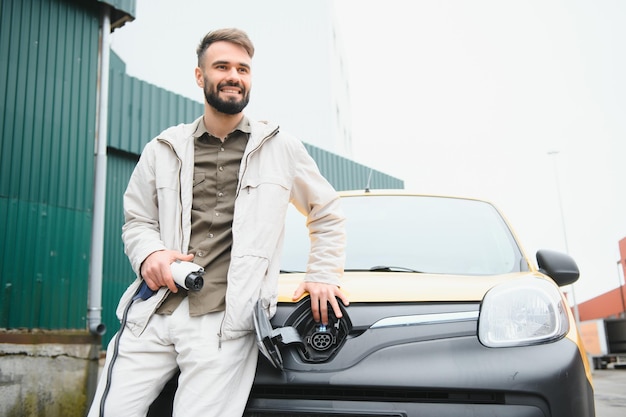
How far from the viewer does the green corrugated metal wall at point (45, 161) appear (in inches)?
234

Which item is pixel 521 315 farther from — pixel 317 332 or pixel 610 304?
pixel 610 304

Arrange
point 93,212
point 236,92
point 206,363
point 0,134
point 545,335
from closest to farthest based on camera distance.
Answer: point 206,363 → point 545,335 → point 236,92 → point 0,134 → point 93,212

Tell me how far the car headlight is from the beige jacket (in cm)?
53

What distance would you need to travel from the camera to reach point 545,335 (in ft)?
6.28

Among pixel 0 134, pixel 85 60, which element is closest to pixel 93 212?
pixel 0 134

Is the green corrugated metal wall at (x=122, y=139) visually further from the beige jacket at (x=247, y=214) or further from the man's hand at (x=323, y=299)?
the man's hand at (x=323, y=299)

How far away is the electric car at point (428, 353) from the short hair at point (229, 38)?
91 centimetres

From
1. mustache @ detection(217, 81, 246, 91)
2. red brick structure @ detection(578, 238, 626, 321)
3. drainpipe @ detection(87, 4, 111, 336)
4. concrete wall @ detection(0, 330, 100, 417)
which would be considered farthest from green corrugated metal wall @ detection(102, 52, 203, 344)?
red brick structure @ detection(578, 238, 626, 321)

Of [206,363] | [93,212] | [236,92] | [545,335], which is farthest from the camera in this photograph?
[93,212]

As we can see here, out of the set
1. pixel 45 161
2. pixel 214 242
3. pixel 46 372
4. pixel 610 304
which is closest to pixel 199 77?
pixel 214 242

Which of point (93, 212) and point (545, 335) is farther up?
point (93, 212)

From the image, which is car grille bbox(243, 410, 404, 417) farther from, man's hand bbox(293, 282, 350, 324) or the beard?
the beard

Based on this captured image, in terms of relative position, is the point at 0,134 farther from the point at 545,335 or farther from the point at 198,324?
the point at 545,335

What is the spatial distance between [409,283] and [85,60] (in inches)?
246
